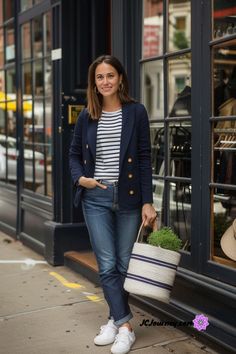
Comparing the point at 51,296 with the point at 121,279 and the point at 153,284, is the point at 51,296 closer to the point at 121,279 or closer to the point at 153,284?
the point at 121,279

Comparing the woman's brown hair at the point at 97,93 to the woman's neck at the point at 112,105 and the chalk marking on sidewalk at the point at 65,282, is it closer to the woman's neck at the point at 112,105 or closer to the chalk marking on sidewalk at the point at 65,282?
the woman's neck at the point at 112,105

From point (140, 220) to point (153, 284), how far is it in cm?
50

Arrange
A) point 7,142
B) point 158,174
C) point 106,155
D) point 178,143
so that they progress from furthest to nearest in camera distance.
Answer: point 7,142 → point 158,174 → point 178,143 → point 106,155

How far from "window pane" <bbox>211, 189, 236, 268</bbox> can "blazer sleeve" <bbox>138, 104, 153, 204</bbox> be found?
1.71 feet

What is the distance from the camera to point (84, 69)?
572 centimetres

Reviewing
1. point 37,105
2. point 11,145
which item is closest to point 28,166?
point 37,105

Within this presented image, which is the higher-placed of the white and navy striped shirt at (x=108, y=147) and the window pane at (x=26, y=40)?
the window pane at (x=26, y=40)

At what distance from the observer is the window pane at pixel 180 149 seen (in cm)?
418

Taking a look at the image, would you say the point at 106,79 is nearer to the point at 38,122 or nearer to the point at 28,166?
the point at 38,122

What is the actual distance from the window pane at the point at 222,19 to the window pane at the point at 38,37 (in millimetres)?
2804

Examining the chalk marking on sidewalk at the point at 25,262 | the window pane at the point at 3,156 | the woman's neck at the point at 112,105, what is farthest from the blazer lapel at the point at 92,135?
the window pane at the point at 3,156

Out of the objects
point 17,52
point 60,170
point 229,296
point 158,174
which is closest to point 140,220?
point 229,296

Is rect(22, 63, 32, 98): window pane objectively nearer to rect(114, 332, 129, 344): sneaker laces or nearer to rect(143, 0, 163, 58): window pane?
rect(143, 0, 163, 58): window pane

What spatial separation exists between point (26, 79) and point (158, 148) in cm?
259
